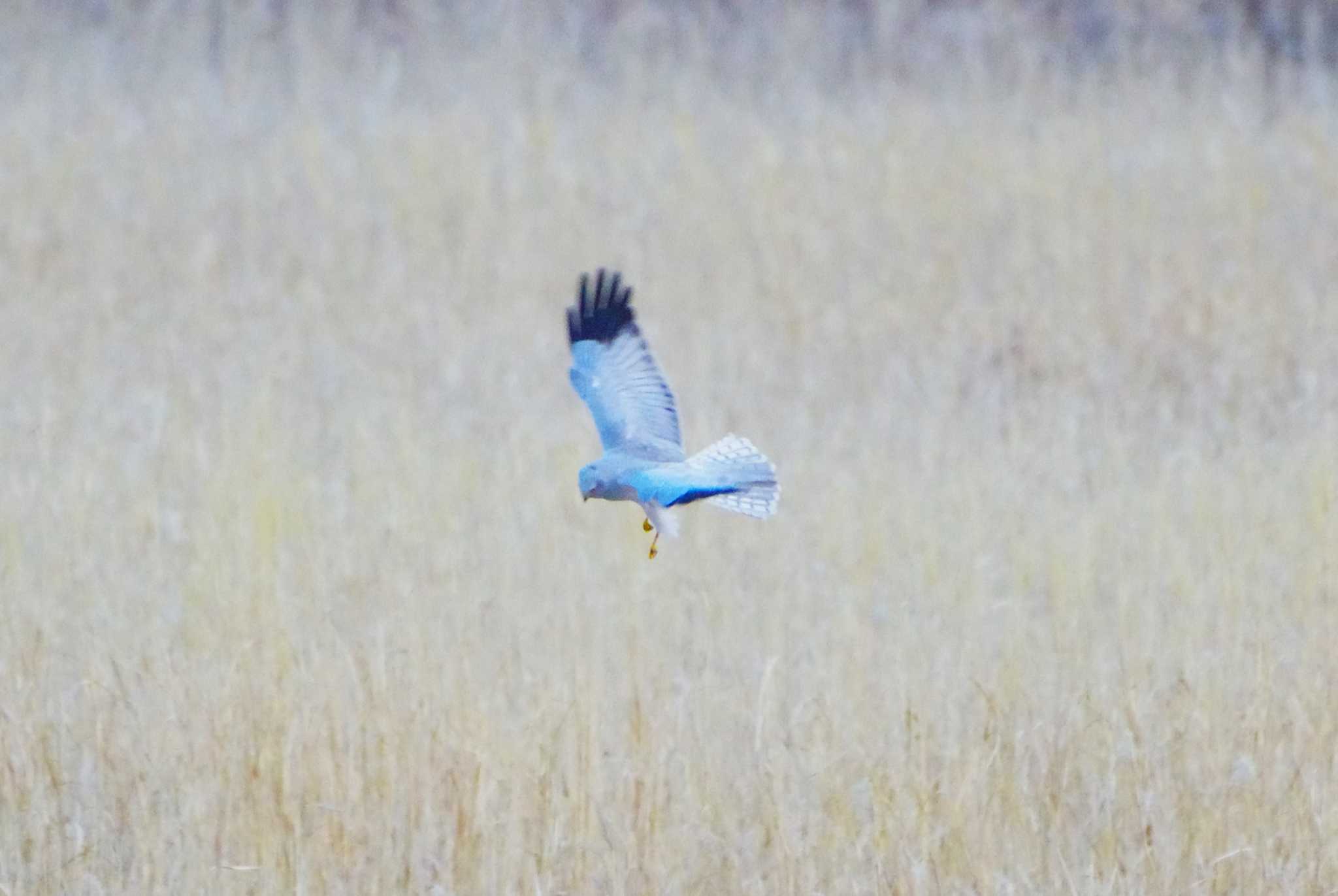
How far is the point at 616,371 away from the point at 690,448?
2.11 meters

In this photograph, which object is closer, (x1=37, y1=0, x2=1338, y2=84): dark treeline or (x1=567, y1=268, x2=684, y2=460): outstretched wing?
(x1=567, y1=268, x2=684, y2=460): outstretched wing

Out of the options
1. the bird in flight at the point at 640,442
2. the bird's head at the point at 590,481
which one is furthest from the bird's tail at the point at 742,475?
the bird's head at the point at 590,481

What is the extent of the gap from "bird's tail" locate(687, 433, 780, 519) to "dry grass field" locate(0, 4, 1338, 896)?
2.04 ft

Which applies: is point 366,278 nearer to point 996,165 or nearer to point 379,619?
point 996,165

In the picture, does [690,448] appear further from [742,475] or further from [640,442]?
[742,475]

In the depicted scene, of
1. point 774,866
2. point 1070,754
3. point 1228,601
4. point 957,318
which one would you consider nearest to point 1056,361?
point 957,318

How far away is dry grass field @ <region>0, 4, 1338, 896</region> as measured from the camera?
10.5 feet

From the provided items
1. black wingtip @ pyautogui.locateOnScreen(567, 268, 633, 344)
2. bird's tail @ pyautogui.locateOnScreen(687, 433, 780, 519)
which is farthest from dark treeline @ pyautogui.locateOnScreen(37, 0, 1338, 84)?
bird's tail @ pyautogui.locateOnScreen(687, 433, 780, 519)

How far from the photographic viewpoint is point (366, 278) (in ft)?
25.9

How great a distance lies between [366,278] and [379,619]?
418 centimetres

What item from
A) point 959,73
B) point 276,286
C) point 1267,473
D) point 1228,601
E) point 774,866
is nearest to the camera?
point 774,866

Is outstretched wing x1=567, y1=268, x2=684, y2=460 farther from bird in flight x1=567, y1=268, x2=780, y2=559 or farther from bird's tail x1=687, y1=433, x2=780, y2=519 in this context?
bird's tail x1=687, y1=433, x2=780, y2=519

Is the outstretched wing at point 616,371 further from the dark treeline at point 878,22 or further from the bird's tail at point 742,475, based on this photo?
the dark treeline at point 878,22

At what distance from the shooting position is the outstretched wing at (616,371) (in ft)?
11.3
